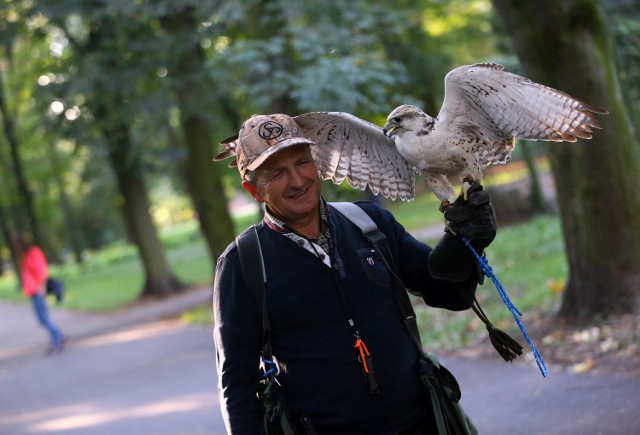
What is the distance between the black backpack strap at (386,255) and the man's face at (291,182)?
0.82 feet

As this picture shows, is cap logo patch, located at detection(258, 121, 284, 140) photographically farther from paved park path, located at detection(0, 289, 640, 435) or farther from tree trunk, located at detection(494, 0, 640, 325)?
tree trunk, located at detection(494, 0, 640, 325)

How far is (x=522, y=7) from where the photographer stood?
688 cm

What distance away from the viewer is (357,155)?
3.30 metres

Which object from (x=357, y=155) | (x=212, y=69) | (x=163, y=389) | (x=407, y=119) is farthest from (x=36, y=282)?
(x=407, y=119)

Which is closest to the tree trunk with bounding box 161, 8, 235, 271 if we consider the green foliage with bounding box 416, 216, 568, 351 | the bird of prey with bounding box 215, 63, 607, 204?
the green foliage with bounding box 416, 216, 568, 351

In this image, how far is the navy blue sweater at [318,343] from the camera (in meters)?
2.69

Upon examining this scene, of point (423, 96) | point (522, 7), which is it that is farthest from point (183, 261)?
point (522, 7)

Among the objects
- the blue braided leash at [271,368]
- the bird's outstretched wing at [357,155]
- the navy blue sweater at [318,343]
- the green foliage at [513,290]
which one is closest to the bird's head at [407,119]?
the bird's outstretched wing at [357,155]

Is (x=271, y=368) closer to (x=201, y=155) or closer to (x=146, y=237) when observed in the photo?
(x=201, y=155)

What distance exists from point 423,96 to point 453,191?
61.5 feet

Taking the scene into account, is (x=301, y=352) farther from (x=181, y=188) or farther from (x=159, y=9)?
(x=181, y=188)

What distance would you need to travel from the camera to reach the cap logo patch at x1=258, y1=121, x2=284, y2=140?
2727 mm

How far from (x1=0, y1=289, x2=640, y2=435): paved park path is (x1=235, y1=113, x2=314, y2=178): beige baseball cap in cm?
344

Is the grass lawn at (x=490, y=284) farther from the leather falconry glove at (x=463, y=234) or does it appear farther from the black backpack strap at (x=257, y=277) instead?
the black backpack strap at (x=257, y=277)
